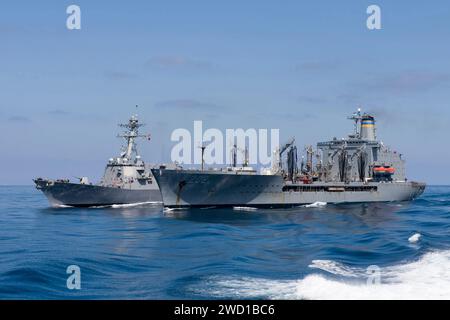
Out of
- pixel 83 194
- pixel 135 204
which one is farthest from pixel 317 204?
pixel 83 194

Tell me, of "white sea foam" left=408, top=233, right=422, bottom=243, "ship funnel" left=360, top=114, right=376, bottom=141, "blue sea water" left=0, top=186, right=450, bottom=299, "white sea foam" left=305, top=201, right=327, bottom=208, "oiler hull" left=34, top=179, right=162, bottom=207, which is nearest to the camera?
"blue sea water" left=0, top=186, right=450, bottom=299

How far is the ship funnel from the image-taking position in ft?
254

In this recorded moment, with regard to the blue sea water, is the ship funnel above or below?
above

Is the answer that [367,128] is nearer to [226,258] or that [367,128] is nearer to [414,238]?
[414,238]

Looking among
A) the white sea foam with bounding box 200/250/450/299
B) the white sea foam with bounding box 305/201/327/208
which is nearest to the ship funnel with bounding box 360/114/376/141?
the white sea foam with bounding box 305/201/327/208

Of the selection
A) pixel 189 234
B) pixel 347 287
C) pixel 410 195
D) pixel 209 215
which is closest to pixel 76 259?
pixel 189 234

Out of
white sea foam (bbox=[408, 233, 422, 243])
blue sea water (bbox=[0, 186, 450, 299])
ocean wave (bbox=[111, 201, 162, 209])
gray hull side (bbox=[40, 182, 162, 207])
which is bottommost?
blue sea water (bbox=[0, 186, 450, 299])

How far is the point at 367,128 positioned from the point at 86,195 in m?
45.1

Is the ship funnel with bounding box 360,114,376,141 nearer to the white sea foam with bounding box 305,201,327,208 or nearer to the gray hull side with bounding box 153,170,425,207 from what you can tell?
the white sea foam with bounding box 305,201,327,208

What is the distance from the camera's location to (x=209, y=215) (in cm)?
4819

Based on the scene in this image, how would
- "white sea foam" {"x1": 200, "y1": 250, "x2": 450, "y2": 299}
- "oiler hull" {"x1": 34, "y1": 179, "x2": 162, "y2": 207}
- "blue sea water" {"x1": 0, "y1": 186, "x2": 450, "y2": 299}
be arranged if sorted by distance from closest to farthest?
"white sea foam" {"x1": 200, "y1": 250, "x2": 450, "y2": 299}, "blue sea water" {"x1": 0, "y1": 186, "x2": 450, "y2": 299}, "oiler hull" {"x1": 34, "y1": 179, "x2": 162, "y2": 207}

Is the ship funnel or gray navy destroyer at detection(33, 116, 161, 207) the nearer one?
gray navy destroyer at detection(33, 116, 161, 207)

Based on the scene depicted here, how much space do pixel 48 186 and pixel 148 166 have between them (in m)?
13.7
